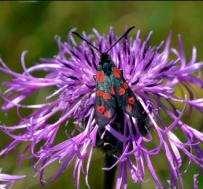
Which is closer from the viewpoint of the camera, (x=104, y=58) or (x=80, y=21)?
(x=104, y=58)

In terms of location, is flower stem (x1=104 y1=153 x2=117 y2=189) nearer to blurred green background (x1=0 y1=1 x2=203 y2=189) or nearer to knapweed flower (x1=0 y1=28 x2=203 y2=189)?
knapweed flower (x1=0 y1=28 x2=203 y2=189)

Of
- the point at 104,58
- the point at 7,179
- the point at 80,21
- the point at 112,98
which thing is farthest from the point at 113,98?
the point at 80,21

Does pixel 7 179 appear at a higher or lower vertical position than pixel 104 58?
lower

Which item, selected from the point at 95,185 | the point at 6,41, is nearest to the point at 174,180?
the point at 95,185

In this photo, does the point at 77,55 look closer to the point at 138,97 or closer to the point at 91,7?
the point at 138,97

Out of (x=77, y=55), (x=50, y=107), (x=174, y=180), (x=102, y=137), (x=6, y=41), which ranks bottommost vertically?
(x=174, y=180)

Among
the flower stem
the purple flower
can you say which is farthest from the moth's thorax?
the purple flower

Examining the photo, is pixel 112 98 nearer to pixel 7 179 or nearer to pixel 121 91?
pixel 121 91
